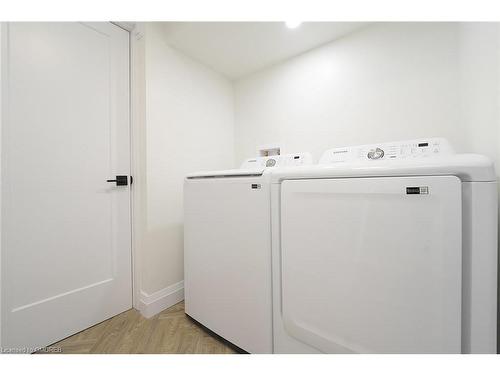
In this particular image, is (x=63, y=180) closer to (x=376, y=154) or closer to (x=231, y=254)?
(x=231, y=254)

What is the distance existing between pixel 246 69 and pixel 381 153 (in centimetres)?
138

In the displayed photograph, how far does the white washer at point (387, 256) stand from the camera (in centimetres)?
58

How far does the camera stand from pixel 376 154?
1196 mm

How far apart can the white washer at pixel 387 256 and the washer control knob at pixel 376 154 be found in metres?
0.53

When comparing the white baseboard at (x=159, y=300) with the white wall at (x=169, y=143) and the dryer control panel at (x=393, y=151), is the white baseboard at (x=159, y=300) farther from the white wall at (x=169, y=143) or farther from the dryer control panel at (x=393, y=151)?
the dryer control panel at (x=393, y=151)

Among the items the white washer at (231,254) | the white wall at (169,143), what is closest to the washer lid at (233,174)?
the white washer at (231,254)

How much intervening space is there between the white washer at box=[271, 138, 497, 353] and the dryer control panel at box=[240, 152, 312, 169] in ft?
2.14

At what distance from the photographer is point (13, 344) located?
3.30 feet

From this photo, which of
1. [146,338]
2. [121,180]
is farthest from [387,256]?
[121,180]

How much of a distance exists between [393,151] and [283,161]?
70cm

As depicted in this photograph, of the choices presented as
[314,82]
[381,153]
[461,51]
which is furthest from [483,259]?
[314,82]

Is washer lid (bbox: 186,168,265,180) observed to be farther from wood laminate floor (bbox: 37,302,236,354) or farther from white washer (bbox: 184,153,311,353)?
wood laminate floor (bbox: 37,302,236,354)

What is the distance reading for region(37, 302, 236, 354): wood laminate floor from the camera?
1.07 m
